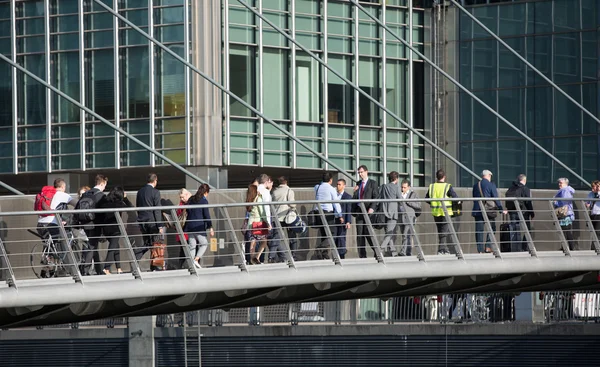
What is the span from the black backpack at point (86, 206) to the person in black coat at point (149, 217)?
65 centimetres

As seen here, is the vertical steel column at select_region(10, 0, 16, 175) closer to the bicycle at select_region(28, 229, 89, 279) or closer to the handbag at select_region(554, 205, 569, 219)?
the handbag at select_region(554, 205, 569, 219)

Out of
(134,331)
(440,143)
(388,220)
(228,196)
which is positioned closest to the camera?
(388,220)

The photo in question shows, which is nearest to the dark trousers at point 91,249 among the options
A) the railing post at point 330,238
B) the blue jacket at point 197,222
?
the blue jacket at point 197,222

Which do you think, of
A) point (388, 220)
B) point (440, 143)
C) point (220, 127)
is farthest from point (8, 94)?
point (388, 220)

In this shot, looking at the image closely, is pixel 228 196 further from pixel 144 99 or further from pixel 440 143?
pixel 440 143

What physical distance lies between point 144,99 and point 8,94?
4091mm

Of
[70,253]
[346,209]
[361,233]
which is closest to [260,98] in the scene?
[346,209]

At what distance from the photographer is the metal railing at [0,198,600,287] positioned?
19.5 m

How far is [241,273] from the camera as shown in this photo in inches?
820

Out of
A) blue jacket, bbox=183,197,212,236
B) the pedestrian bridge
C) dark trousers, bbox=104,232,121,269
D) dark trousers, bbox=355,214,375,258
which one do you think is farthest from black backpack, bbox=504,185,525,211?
dark trousers, bbox=104,232,121,269

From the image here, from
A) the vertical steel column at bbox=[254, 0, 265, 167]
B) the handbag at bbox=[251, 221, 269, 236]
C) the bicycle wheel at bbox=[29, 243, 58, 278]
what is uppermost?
the vertical steel column at bbox=[254, 0, 265, 167]

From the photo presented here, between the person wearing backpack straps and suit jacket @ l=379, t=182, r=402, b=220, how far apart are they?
4.69m

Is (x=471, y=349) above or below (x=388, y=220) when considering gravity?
below

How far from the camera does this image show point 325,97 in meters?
42.5
